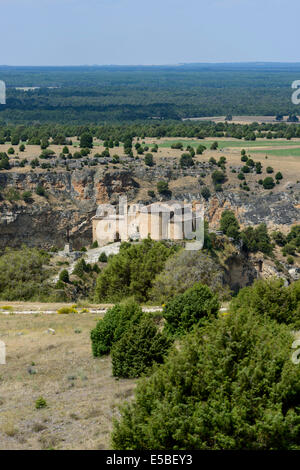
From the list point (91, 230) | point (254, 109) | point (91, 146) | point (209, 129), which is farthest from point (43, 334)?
point (254, 109)

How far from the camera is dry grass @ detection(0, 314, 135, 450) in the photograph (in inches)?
492

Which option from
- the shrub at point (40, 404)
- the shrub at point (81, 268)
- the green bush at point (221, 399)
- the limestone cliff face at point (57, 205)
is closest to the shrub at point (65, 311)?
the shrub at point (81, 268)

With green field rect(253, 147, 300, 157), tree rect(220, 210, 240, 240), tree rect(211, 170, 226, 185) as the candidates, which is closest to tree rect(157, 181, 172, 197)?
tree rect(211, 170, 226, 185)

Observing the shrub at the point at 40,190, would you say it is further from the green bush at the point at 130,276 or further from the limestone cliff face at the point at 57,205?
the green bush at the point at 130,276

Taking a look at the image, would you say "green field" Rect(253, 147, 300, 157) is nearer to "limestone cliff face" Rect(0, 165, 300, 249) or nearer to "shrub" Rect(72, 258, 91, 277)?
"limestone cliff face" Rect(0, 165, 300, 249)

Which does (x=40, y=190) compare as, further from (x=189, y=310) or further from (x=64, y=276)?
(x=189, y=310)

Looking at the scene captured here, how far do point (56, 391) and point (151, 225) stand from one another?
2894cm

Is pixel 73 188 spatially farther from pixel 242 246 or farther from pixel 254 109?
pixel 254 109

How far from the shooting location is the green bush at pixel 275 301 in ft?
65.1

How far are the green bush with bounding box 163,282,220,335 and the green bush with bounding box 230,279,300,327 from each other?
0.88 meters

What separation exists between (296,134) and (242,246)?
5671 centimetres

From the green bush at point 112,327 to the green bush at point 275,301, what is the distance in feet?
12.0

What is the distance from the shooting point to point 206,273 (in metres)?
29.8

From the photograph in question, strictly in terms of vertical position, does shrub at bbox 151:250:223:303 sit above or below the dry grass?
below
